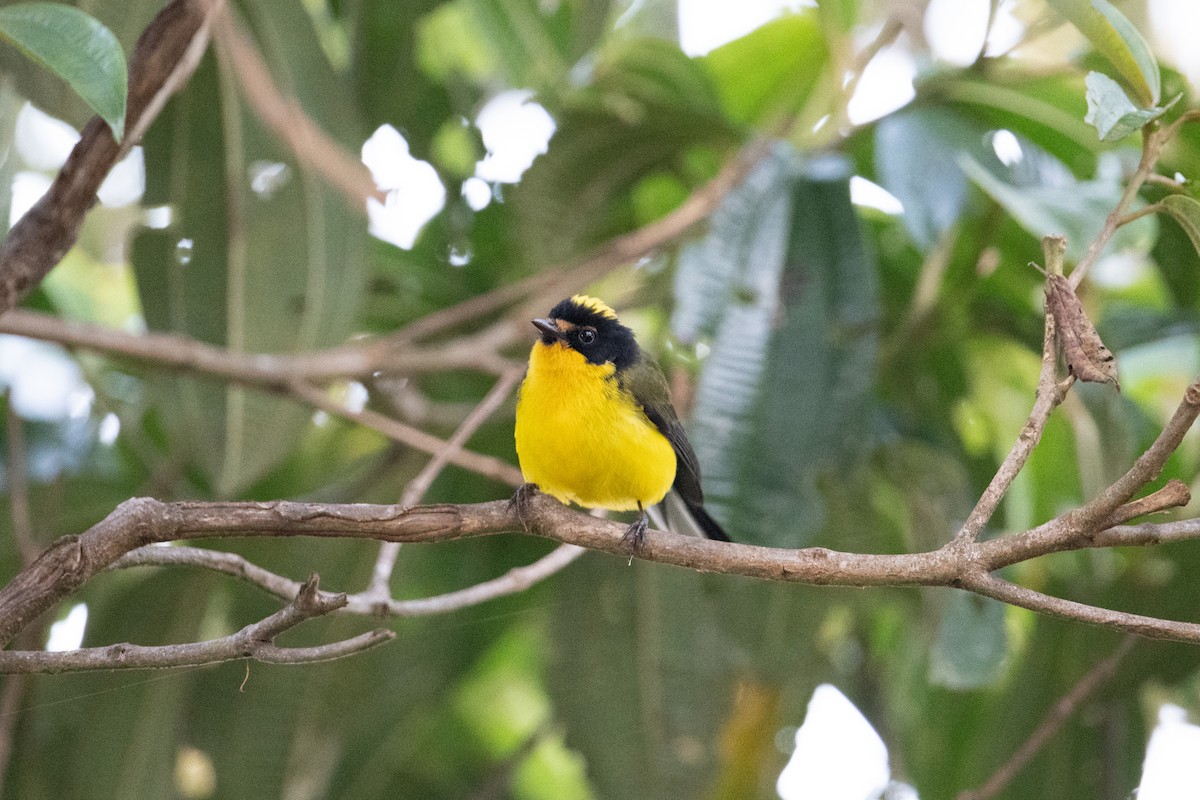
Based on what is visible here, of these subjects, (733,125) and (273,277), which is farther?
(733,125)

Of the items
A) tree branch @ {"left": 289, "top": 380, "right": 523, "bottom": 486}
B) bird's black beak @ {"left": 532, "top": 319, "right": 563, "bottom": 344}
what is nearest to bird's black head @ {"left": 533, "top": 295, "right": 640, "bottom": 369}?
bird's black beak @ {"left": 532, "top": 319, "right": 563, "bottom": 344}

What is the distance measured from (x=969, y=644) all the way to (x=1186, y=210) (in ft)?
4.36

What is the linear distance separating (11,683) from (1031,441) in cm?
265

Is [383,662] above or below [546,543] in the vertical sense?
below

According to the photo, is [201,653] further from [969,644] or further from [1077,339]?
[969,644]

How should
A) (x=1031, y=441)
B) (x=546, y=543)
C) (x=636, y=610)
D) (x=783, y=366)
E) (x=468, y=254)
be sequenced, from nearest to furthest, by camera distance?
1. (x=1031, y=441)
2. (x=783, y=366)
3. (x=636, y=610)
4. (x=546, y=543)
5. (x=468, y=254)

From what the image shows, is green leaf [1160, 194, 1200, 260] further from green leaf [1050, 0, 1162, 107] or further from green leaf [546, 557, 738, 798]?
green leaf [546, 557, 738, 798]

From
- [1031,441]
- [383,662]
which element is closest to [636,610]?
[383,662]

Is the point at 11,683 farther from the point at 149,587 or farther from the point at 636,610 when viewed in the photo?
the point at 636,610

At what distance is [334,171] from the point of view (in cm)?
320

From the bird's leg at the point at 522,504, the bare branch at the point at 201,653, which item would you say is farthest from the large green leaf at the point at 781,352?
the bare branch at the point at 201,653

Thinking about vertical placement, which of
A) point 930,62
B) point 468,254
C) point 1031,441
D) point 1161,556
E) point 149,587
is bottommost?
point 1031,441

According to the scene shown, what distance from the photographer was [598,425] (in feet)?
8.93

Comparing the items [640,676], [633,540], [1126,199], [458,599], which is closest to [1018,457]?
[1126,199]
